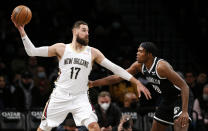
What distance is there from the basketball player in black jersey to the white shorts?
563 millimetres

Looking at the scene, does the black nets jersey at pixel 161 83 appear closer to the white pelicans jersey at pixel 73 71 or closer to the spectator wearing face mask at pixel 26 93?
the white pelicans jersey at pixel 73 71

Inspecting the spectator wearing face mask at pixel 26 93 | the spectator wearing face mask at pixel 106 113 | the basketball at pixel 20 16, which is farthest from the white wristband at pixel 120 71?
the spectator wearing face mask at pixel 26 93

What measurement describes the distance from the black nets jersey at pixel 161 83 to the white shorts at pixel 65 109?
1190mm

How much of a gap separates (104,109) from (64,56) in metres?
3.08

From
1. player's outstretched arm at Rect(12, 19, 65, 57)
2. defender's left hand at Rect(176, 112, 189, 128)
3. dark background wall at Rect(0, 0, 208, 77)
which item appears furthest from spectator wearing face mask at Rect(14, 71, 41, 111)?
defender's left hand at Rect(176, 112, 189, 128)

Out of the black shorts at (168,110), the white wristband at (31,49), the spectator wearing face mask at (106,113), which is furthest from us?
the spectator wearing face mask at (106,113)

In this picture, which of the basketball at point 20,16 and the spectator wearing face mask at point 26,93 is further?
the spectator wearing face mask at point 26,93

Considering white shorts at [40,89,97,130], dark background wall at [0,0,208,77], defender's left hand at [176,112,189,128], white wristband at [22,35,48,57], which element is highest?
dark background wall at [0,0,208,77]

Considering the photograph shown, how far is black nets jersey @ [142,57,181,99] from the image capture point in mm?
7941

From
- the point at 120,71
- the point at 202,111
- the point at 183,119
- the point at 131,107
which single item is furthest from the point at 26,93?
the point at 183,119

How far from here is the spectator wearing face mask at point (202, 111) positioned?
35.2 feet

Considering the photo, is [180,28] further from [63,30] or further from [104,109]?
[104,109]

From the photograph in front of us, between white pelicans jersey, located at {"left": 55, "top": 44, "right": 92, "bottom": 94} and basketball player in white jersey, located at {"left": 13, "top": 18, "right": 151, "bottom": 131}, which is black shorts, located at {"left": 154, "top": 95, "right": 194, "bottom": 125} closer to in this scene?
basketball player in white jersey, located at {"left": 13, "top": 18, "right": 151, "bottom": 131}

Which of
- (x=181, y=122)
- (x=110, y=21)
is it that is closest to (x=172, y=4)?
(x=110, y=21)
